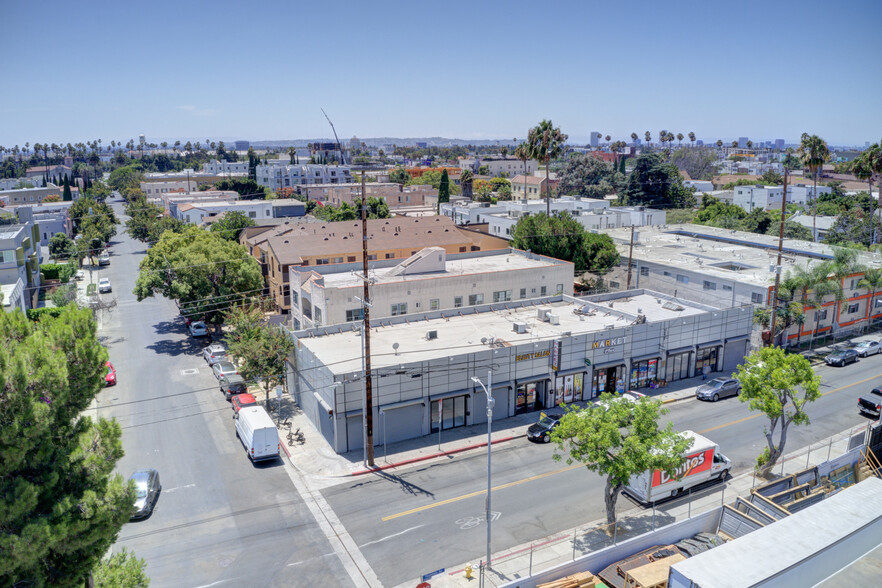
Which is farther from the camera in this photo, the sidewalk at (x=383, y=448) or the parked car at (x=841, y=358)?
the parked car at (x=841, y=358)

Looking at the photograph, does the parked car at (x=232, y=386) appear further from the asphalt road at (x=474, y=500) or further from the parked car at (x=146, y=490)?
the asphalt road at (x=474, y=500)

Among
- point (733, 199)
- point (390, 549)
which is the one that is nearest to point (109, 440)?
point (390, 549)

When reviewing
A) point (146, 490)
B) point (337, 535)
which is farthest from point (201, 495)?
point (337, 535)

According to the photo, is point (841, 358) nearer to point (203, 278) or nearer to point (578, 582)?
point (578, 582)

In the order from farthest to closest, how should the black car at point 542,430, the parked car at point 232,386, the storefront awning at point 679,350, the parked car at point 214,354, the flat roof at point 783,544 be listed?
1. the parked car at point 214,354
2. the storefront awning at point 679,350
3. the parked car at point 232,386
4. the black car at point 542,430
5. the flat roof at point 783,544

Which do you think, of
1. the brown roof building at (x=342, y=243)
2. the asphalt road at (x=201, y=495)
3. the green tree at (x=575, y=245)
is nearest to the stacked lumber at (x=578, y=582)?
the asphalt road at (x=201, y=495)

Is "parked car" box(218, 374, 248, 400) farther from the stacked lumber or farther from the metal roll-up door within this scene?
the metal roll-up door

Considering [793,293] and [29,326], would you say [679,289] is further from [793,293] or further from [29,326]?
[29,326]
